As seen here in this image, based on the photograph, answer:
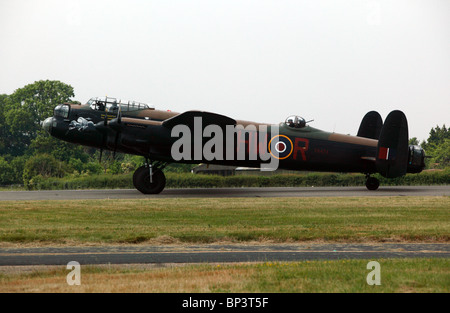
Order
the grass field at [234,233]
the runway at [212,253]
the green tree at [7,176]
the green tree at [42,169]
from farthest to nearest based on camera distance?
the green tree at [7,176] → the green tree at [42,169] → the runway at [212,253] → the grass field at [234,233]

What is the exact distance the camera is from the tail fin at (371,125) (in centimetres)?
3681

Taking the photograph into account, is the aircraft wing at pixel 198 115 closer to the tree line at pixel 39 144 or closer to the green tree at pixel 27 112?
the tree line at pixel 39 144

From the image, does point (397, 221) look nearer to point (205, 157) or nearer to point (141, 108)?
point (205, 157)

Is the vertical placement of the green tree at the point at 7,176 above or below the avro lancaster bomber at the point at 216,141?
below

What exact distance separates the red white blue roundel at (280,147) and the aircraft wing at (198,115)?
3.10 meters

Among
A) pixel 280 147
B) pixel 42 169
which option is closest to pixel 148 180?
pixel 280 147

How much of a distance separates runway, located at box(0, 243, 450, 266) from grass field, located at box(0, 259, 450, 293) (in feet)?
3.64

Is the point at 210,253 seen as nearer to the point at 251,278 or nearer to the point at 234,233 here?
the point at 234,233

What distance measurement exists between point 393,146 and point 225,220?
15.4 metres

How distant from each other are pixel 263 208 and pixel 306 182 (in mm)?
19144

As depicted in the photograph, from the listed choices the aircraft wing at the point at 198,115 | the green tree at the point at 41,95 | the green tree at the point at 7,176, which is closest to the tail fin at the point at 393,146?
the aircraft wing at the point at 198,115

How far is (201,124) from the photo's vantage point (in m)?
→ 29.3

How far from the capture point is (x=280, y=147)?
31.4 m
